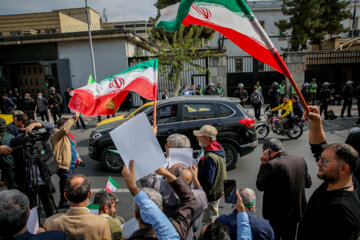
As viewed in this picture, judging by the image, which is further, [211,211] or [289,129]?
[289,129]

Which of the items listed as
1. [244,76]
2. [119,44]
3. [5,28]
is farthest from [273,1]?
[5,28]

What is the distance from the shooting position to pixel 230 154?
5648 mm

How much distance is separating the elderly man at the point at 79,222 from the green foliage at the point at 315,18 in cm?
2351

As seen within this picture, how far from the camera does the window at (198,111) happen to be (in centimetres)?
573

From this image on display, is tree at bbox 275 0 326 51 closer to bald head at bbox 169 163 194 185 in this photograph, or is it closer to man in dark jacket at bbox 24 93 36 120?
man in dark jacket at bbox 24 93 36 120

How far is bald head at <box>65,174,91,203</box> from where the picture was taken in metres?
1.98

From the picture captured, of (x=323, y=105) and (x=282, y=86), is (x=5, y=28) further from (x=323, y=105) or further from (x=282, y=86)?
(x=323, y=105)

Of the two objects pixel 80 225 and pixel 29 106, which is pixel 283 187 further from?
pixel 29 106

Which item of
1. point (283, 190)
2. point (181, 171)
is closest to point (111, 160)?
point (181, 171)

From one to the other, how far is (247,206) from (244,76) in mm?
15162

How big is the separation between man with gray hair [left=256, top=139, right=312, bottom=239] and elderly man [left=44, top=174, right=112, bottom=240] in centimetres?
169

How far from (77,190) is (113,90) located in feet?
7.06

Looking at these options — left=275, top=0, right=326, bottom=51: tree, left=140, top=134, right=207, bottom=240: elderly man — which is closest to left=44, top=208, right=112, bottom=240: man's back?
left=140, top=134, right=207, bottom=240: elderly man

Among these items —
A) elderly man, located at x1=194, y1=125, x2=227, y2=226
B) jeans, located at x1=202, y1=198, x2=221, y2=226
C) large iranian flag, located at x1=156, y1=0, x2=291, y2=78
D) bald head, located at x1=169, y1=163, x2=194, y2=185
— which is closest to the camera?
large iranian flag, located at x1=156, y1=0, x2=291, y2=78
